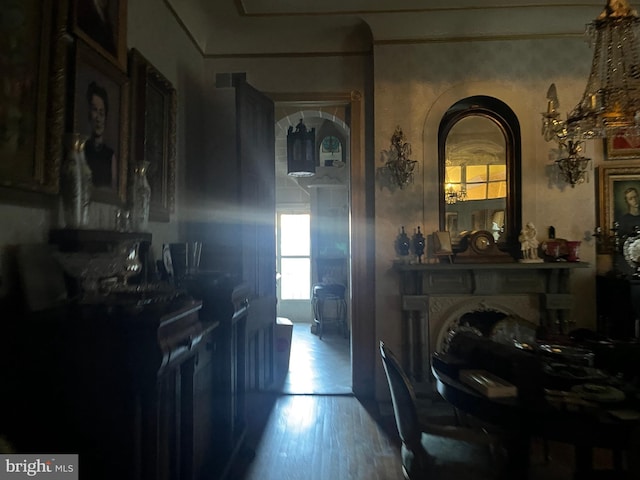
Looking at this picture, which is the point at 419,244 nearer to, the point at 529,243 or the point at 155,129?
the point at 529,243

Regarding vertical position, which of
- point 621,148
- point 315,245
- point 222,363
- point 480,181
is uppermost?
point 621,148

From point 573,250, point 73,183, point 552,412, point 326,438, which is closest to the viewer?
point 552,412

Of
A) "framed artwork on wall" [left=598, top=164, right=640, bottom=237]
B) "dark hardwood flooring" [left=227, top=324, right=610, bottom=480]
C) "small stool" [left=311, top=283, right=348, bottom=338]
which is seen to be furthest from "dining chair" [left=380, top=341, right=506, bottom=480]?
"small stool" [left=311, top=283, right=348, bottom=338]

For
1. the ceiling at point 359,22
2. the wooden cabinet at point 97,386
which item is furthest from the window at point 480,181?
the wooden cabinet at point 97,386

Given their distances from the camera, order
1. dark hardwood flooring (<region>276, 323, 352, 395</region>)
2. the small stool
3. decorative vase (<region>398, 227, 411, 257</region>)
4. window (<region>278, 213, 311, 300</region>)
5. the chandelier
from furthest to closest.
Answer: window (<region>278, 213, 311, 300</region>)
the small stool
dark hardwood flooring (<region>276, 323, 352, 395</region>)
decorative vase (<region>398, 227, 411, 257</region>)
the chandelier

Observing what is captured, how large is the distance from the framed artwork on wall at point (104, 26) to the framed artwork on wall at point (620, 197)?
12.8 feet

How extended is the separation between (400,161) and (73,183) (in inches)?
103

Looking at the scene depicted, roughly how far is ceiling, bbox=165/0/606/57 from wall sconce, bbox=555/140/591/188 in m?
1.04

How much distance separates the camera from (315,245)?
7.56 meters

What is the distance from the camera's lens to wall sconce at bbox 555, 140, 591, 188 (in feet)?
11.8

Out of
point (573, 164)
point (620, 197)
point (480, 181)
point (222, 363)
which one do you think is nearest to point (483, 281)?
point (480, 181)

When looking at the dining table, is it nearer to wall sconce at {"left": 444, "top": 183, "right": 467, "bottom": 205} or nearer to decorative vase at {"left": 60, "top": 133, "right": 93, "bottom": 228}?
decorative vase at {"left": 60, "top": 133, "right": 93, "bottom": 228}

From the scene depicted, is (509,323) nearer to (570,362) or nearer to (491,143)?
(570,362)

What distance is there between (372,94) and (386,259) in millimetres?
1511
